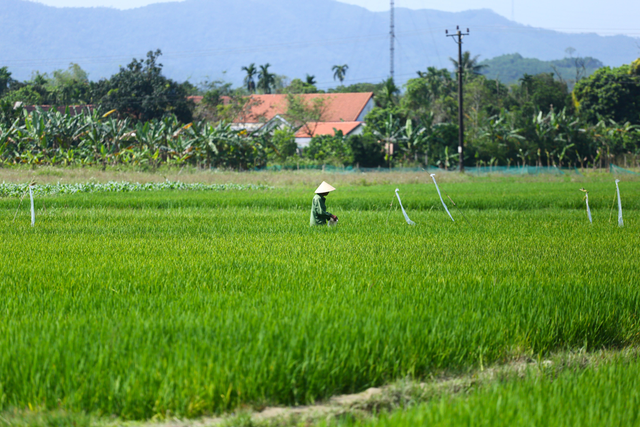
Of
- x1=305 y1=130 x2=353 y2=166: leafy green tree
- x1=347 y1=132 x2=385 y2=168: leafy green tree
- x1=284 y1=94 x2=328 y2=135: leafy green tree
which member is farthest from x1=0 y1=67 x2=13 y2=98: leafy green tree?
x1=347 y1=132 x2=385 y2=168: leafy green tree

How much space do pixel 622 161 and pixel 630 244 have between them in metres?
33.1

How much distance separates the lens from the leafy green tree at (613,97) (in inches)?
1559

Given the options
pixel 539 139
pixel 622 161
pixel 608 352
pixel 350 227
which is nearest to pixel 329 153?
pixel 539 139

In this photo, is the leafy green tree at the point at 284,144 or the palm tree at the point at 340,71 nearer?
the leafy green tree at the point at 284,144

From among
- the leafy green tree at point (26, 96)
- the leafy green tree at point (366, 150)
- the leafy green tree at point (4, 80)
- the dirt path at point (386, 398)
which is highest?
the leafy green tree at point (4, 80)

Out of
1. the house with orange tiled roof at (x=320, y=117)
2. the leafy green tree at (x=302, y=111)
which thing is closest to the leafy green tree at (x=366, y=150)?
the house with orange tiled roof at (x=320, y=117)

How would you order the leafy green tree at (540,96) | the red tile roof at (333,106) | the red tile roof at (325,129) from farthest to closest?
the red tile roof at (333,106), the red tile roof at (325,129), the leafy green tree at (540,96)

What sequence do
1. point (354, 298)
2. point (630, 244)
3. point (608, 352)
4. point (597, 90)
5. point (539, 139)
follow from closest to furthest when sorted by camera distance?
point (608, 352) → point (354, 298) → point (630, 244) → point (539, 139) → point (597, 90)

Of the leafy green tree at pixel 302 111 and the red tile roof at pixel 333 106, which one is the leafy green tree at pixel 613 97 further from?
the leafy green tree at pixel 302 111

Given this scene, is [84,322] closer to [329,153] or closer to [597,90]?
[329,153]

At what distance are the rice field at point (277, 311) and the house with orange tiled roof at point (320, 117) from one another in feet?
116

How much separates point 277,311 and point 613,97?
1666 inches

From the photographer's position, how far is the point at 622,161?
36.5 meters

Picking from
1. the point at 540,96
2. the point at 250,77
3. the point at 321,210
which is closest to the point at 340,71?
the point at 250,77
